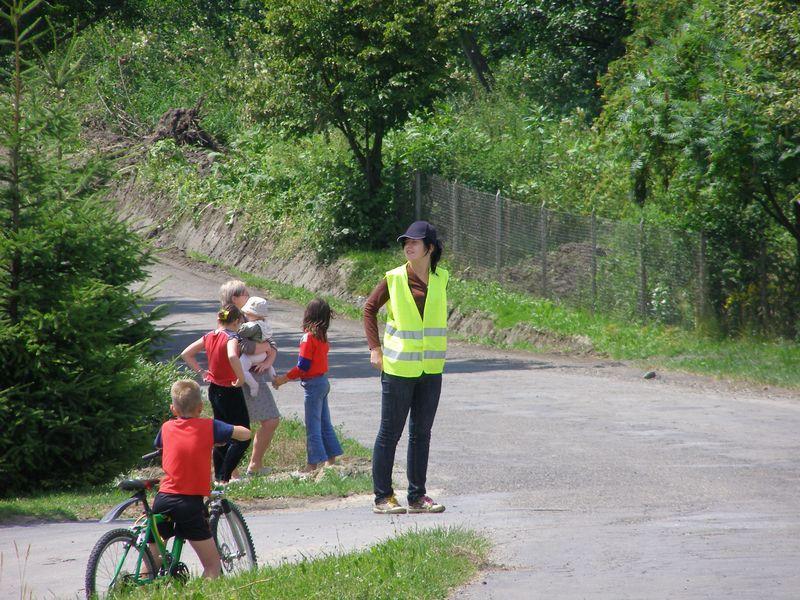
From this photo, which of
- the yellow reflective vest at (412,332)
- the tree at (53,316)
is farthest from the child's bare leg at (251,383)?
the yellow reflective vest at (412,332)

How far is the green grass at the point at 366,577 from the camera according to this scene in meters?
5.97

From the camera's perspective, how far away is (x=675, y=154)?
1859 cm

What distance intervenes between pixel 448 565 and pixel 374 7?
18.7 metres

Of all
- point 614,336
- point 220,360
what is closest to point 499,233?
point 614,336

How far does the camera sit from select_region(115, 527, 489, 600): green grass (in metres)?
5.97

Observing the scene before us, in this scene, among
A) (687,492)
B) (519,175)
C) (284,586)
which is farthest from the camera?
(519,175)

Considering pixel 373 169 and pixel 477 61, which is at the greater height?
pixel 477 61

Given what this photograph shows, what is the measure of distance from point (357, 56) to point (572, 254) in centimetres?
594

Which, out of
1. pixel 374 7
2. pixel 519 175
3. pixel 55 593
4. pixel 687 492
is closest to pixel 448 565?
pixel 55 593

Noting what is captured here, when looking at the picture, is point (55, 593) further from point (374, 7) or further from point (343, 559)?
point (374, 7)

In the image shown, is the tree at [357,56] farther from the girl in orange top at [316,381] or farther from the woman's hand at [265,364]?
the woman's hand at [265,364]

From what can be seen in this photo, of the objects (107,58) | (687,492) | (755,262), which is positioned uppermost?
(107,58)

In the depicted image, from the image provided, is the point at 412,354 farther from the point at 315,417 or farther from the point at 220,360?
the point at 315,417

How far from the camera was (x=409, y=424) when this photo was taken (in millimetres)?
8523
